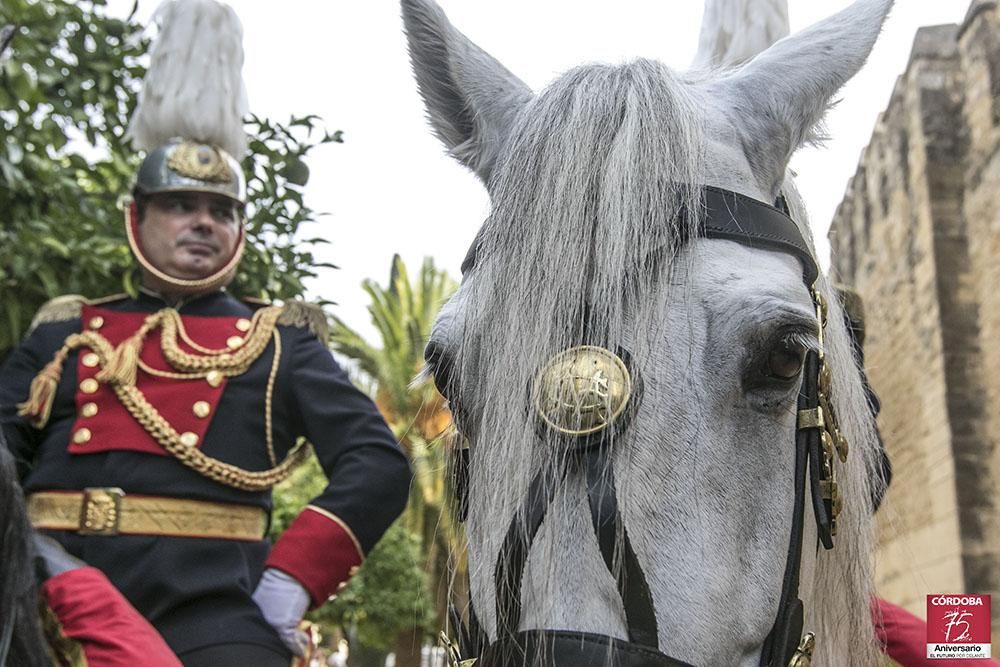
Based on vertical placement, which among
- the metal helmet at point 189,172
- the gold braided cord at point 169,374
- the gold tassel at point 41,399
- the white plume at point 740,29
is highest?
the white plume at point 740,29

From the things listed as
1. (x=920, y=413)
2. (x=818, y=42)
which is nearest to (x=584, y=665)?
(x=818, y=42)

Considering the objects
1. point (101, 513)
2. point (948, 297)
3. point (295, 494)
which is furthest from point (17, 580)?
point (295, 494)

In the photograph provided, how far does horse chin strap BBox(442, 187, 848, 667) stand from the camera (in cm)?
146

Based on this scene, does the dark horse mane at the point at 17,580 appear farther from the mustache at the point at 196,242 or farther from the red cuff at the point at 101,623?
the mustache at the point at 196,242

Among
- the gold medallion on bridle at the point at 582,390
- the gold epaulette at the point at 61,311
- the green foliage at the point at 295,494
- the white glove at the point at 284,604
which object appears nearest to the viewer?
the gold medallion on bridle at the point at 582,390

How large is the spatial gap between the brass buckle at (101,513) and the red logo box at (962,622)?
2109 millimetres

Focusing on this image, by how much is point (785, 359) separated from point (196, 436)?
2009mm

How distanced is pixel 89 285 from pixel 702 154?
3.64 m

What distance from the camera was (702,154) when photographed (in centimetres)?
186

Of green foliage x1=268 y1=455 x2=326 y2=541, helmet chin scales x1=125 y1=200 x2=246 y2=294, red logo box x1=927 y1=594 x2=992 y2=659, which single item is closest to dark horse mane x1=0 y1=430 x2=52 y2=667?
helmet chin scales x1=125 y1=200 x2=246 y2=294

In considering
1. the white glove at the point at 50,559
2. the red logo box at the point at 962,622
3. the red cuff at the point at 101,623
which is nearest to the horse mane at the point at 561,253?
the red logo box at the point at 962,622

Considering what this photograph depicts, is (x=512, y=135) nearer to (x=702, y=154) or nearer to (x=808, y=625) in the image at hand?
(x=702, y=154)

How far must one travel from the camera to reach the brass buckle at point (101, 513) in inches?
120

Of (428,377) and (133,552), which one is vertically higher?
(428,377)
